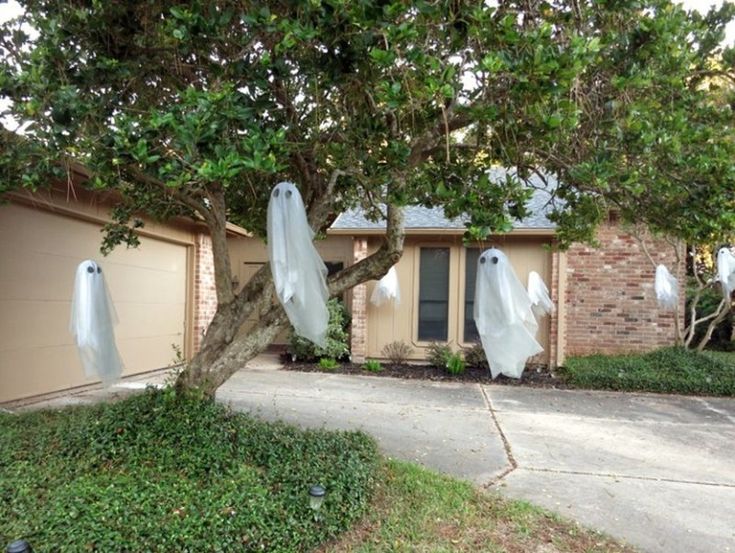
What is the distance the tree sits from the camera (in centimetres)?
294

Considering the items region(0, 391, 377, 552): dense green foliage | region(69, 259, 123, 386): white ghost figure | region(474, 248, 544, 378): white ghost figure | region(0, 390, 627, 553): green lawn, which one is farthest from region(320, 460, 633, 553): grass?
region(69, 259, 123, 386): white ghost figure

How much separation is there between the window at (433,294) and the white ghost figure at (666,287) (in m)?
3.81

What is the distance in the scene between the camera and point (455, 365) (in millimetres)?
9023

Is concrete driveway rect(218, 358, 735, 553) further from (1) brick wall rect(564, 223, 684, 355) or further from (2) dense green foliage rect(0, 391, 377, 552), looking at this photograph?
(1) brick wall rect(564, 223, 684, 355)

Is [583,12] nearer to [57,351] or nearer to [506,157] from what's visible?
[506,157]

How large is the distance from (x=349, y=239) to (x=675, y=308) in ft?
21.8

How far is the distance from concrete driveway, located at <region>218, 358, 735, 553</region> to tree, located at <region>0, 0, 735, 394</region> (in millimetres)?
2105

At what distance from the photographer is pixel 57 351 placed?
6391 millimetres

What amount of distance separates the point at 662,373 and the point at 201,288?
839cm

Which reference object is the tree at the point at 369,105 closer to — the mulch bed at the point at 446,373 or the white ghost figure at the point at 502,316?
the white ghost figure at the point at 502,316

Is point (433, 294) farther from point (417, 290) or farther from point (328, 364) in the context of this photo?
point (328, 364)

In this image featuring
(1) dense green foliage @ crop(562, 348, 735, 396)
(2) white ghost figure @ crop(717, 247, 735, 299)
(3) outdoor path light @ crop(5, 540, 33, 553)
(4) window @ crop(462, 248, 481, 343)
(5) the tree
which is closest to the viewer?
(3) outdoor path light @ crop(5, 540, 33, 553)

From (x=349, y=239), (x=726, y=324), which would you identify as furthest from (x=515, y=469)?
(x=726, y=324)

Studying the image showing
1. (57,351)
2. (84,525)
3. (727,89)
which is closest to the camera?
(84,525)
